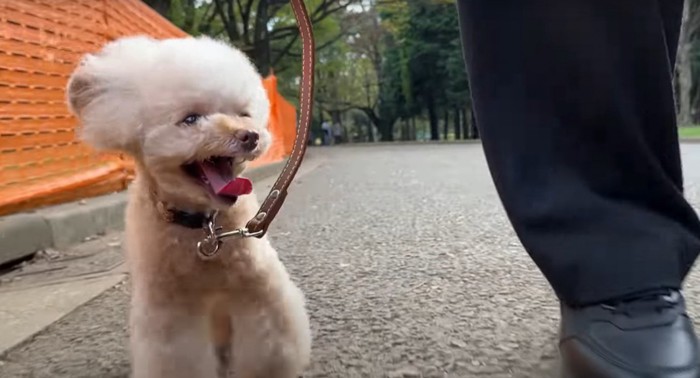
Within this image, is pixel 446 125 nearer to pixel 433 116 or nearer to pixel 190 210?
pixel 433 116

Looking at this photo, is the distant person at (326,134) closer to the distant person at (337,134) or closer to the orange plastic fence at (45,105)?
the distant person at (337,134)

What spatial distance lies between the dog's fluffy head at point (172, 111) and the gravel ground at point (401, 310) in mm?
551

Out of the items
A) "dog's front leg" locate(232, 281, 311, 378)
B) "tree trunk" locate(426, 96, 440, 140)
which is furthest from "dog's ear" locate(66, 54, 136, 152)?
"tree trunk" locate(426, 96, 440, 140)

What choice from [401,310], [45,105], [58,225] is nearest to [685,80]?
[45,105]

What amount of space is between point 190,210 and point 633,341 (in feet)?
3.28

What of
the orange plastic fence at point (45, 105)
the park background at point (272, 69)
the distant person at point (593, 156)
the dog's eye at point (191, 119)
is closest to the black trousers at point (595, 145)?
the distant person at point (593, 156)

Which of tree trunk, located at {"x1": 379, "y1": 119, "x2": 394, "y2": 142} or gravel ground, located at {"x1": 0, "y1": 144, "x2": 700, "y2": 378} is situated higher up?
gravel ground, located at {"x1": 0, "y1": 144, "x2": 700, "y2": 378}

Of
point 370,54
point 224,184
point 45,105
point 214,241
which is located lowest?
point 214,241

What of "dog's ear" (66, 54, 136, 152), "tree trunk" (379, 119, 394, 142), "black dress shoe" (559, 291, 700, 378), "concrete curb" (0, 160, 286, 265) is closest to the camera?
"black dress shoe" (559, 291, 700, 378)

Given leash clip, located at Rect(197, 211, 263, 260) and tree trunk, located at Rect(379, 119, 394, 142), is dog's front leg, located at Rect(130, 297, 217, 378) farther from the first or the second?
tree trunk, located at Rect(379, 119, 394, 142)

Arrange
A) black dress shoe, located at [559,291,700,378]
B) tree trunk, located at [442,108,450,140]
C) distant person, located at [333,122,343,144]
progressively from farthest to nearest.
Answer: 1. distant person, located at [333,122,343,144]
2. tree trunk, located at [442,108,450,140]
3. black dress shoe, located at [559,291,700,378]

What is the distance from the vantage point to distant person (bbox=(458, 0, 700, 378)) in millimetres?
1427

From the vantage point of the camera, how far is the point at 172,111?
175 centimetres

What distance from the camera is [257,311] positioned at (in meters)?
1.79
